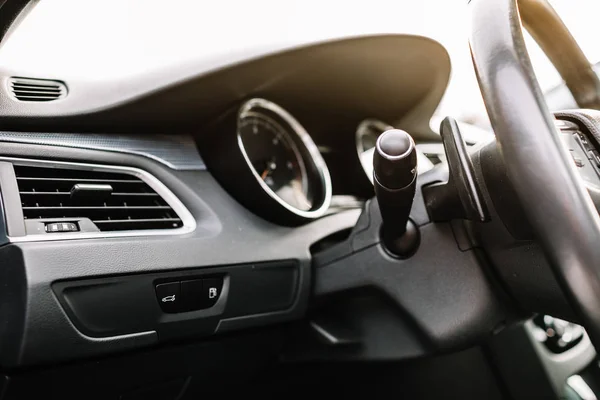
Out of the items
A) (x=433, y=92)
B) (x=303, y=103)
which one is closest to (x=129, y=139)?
(x=303, y=103)

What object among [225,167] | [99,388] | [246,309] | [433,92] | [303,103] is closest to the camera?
[99,388]

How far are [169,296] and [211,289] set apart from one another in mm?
96

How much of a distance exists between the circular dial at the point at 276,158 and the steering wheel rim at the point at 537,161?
0.83 metres

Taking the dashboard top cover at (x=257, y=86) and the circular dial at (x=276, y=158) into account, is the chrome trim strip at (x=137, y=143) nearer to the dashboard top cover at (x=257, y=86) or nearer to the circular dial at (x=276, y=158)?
the dashboard top cover at (x=257, y=86)

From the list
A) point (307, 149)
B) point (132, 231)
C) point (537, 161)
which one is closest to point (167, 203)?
point (132, 231)

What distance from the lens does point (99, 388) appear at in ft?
3.84

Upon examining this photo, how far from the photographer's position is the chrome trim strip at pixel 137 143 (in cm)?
113

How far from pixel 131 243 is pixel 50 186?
7.4 inches

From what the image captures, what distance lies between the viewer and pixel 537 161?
2.30 ft

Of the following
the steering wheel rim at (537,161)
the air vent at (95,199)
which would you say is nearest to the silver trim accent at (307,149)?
the air vent at (95,199)

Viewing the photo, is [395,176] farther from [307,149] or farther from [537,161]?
[307,149]

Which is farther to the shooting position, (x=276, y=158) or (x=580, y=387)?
(x=276, y=158)

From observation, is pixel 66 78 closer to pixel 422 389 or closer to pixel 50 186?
pixel 50 186

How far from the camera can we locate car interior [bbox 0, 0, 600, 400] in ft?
2.88
